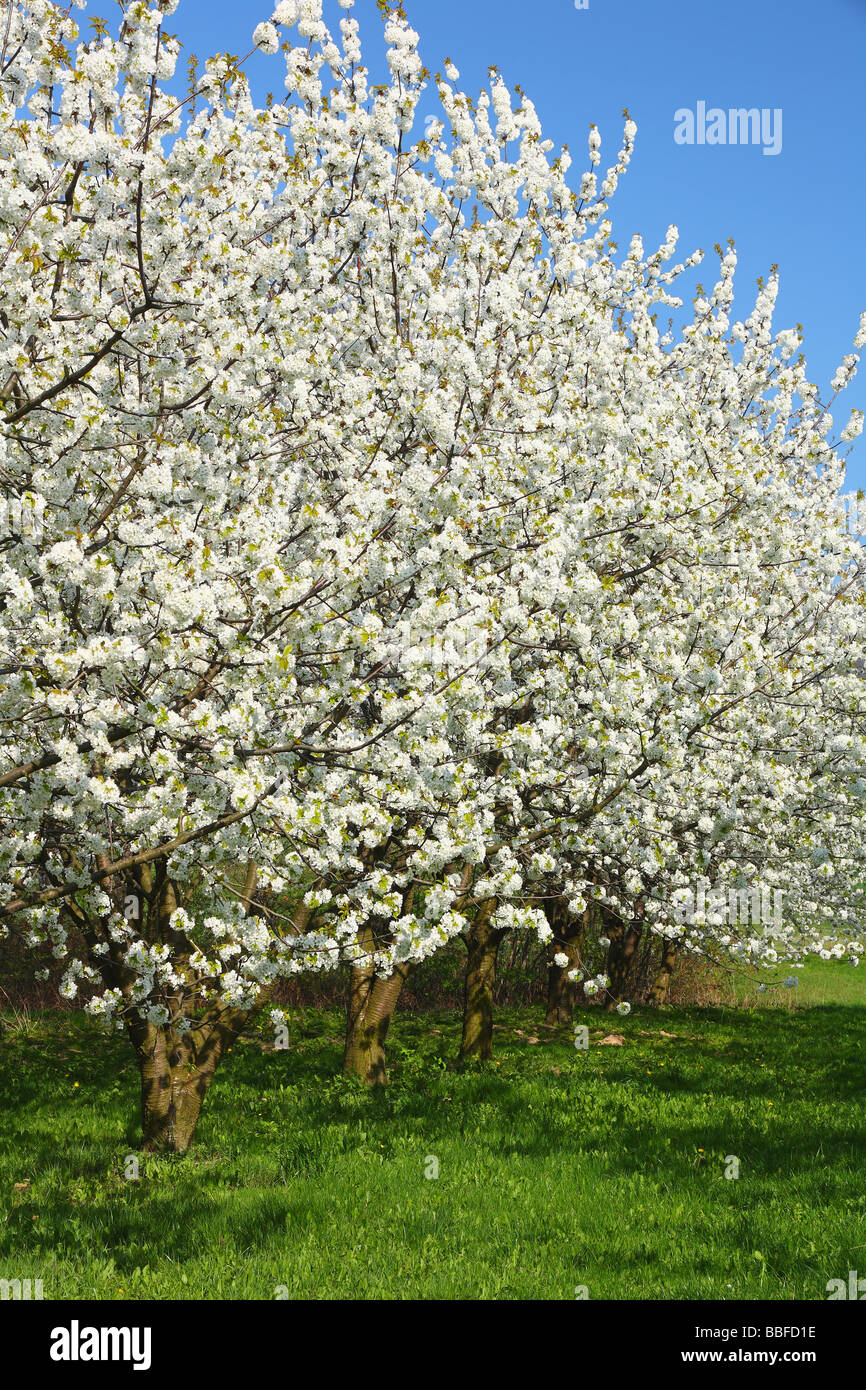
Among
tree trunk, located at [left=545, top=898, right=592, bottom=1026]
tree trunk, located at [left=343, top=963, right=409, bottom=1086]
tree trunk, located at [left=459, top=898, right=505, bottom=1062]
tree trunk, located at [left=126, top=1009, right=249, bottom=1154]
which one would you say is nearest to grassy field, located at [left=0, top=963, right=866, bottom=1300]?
tree trunk, located at [left=126, top=1009, right=249, bottom=1154]

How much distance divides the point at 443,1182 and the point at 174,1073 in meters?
2.68

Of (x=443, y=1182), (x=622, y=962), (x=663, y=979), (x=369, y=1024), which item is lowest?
(x=443, y=1182)

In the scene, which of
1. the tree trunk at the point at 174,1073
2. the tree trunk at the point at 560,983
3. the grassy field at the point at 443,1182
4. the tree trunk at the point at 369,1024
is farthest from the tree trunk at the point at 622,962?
the tree trunk at the point at 174,1073

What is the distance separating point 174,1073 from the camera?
28.7 ft

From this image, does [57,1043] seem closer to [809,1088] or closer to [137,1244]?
[137,1244]

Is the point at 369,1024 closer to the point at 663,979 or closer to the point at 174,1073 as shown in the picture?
the point at 174,1073

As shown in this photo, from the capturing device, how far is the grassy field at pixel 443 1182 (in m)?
5.79

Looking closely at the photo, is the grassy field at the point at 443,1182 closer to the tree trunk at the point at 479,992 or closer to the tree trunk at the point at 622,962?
the tree trunk at the point at 479,992

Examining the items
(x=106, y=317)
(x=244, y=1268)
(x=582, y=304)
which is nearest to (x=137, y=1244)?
(x=244, y=1268)

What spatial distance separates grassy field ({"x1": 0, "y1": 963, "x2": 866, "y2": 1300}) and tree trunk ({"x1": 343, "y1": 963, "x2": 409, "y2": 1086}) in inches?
15.5

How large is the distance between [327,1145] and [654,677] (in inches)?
194

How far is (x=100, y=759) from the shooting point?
577 cm

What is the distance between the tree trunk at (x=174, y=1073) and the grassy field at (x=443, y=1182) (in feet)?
0.87

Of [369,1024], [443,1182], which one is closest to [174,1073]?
[443,1182]
